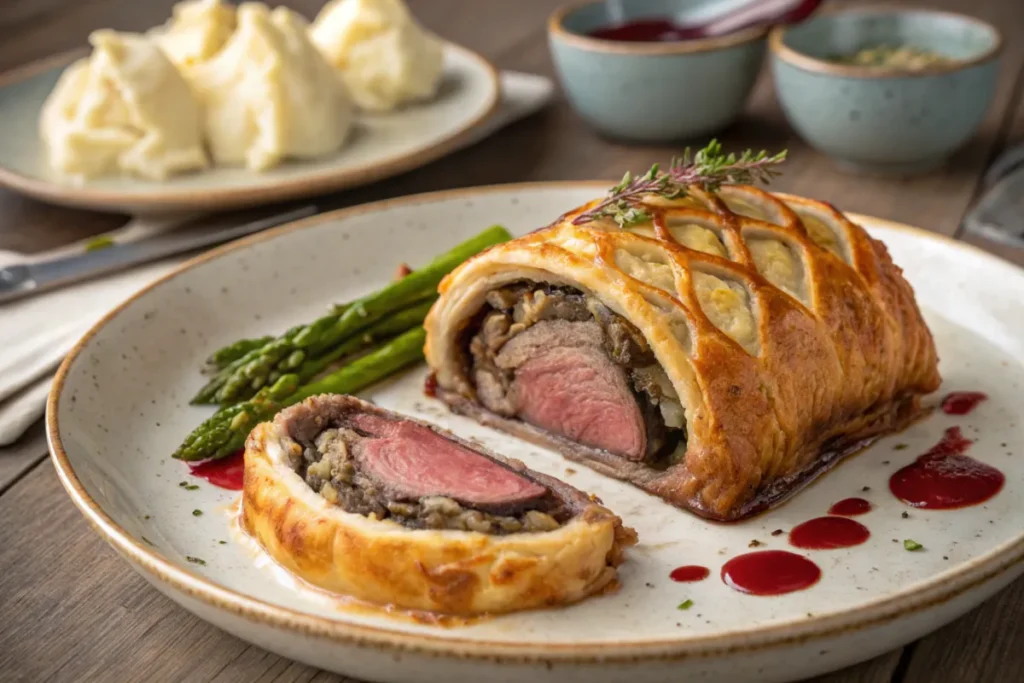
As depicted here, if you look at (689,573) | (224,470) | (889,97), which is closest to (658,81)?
(889,97)

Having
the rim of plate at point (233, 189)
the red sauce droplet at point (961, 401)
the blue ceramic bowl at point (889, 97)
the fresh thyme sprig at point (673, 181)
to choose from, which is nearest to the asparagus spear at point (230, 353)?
the rim of plate at point (233, 189)

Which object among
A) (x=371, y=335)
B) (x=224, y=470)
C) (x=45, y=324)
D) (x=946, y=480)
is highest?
(x=946, y=480)

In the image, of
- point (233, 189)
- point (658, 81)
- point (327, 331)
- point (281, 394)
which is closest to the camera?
point (281, 394)

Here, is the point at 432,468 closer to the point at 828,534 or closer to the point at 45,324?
the point at 828,534

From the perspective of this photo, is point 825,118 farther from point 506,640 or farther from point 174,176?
point 506,640

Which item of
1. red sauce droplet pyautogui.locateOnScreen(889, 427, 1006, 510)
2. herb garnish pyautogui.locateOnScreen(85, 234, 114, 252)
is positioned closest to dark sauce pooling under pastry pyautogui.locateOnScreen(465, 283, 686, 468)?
red sauce droplet pyautogui.locateOnScreen(889, 427, 1006, 510)

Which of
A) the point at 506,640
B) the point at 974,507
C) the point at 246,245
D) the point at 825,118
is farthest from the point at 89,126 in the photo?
the point at 974,507

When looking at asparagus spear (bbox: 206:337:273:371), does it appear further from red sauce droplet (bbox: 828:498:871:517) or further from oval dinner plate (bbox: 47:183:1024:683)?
red sauce droplet (bbox: 828:498:871:517)
